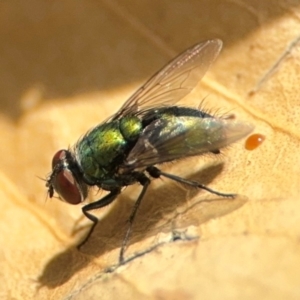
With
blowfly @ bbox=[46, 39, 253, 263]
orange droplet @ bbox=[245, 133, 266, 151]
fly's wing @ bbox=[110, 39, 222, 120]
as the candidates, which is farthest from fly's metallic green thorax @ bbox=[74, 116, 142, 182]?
orange droplet @ bbox=[245, 133, 266, 151]

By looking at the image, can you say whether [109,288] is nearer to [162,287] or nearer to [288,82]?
[162,287]

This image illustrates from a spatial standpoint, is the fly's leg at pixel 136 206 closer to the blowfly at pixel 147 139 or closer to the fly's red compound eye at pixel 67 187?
the blowfly at pixel 147 139

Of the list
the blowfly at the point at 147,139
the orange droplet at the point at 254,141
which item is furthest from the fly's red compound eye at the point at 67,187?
the orange droplet at the point at 254,141

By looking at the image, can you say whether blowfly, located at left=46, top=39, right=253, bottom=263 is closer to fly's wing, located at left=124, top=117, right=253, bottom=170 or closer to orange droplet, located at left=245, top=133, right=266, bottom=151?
fly's wing, located at left=124, top=117, right=253, bottom=170

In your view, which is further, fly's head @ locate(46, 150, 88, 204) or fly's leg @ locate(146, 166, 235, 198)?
fly's head @ locate(46, 150, 88, 204)

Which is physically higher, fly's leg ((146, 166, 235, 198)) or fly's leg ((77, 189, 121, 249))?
fly's leg ((77, 189, 121, 249))

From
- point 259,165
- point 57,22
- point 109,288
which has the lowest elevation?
point 259,165

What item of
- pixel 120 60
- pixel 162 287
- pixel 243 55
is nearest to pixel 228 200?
pixel 162 287

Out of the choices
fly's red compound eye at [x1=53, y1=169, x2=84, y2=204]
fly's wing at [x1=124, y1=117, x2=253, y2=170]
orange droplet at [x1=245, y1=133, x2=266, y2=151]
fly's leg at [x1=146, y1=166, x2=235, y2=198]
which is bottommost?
orange droplet at [x1=245, y1=133, x2=266, y2=151]
